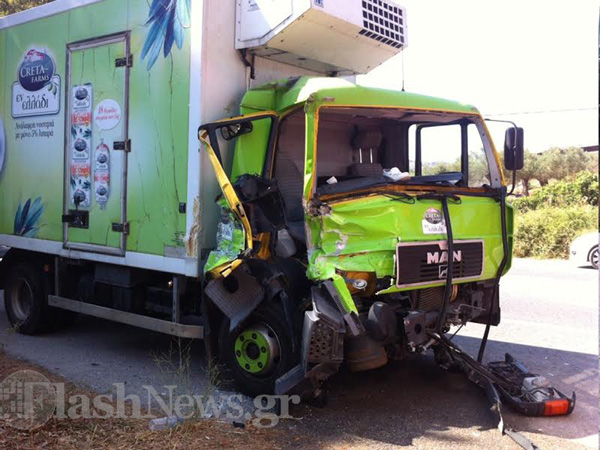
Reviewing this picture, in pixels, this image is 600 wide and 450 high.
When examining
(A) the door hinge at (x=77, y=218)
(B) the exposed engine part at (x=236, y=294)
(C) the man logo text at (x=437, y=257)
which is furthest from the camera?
(A) the door hinge at (x=77, y=218)

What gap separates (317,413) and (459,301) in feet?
4.98

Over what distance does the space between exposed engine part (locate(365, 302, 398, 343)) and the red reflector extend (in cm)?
138

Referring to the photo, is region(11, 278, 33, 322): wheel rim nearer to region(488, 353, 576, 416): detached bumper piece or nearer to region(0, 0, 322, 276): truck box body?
region(0, 0, 322, 276): truck box body

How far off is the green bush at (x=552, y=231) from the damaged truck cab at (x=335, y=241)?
37.2 ft

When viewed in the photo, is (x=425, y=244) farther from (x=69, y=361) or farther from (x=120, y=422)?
(x=69, y=361)

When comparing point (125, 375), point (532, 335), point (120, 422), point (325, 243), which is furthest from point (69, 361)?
point (532, 335)

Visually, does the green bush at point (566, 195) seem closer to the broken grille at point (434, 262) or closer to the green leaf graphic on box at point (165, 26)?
the broken grille at point (434, 262)

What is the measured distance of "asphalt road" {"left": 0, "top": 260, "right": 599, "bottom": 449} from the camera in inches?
172

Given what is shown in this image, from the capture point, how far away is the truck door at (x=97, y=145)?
19.8 feet

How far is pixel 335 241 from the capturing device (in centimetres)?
447

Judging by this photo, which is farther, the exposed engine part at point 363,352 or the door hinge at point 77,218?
the door hinge at point 77,218

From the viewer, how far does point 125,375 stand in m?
5.76

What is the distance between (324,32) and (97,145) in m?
2.61

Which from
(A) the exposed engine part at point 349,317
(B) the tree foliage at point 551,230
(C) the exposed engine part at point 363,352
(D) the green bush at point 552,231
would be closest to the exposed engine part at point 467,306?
(C) the exposed engine part at point 363,352
